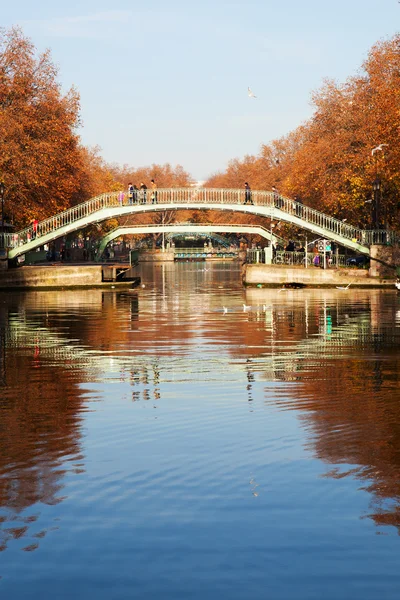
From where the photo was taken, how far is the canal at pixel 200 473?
768cm

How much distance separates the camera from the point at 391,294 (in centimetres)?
4772

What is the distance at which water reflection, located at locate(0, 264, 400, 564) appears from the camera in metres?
10.7

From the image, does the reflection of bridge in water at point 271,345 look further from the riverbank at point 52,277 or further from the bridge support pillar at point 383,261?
the riverbank at point 52,277

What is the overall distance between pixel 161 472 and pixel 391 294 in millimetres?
38153

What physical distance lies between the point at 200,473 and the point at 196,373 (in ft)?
27.6

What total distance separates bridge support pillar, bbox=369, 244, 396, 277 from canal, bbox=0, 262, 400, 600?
30947mm

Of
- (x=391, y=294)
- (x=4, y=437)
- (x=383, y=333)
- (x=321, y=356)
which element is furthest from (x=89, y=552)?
(x=391, y=294)

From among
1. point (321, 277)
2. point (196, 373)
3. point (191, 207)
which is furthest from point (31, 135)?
point (196, 373)

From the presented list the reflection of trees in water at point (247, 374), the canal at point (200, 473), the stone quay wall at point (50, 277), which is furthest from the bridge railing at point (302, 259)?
the canal at point (200, 473)

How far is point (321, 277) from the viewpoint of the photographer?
54750 millimetres

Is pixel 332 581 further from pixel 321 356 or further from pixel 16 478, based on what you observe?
pixel 321 356

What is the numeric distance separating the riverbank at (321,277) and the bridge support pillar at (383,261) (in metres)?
0.50

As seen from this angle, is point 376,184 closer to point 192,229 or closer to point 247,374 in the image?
point 247,374

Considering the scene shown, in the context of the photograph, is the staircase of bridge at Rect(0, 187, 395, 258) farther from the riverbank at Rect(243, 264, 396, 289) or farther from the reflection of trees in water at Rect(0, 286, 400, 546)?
the reflection of trees in water at Rect(0, 286, 400, 546)
